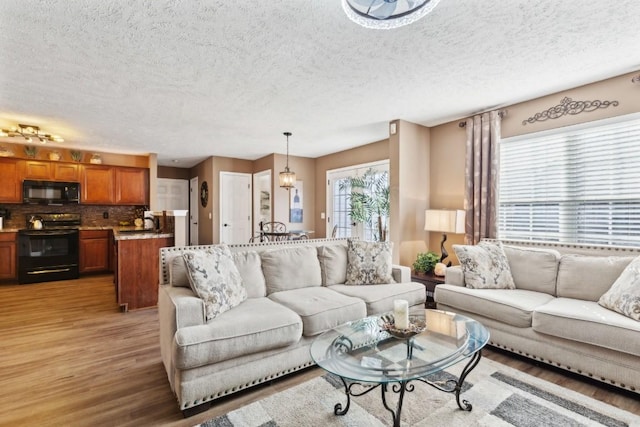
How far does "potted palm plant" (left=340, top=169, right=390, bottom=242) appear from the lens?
5.05 meters

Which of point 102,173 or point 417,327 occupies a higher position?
point 102,173

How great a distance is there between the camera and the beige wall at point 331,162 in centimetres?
557

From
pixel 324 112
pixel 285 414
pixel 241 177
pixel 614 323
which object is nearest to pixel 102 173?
pixel 241 177

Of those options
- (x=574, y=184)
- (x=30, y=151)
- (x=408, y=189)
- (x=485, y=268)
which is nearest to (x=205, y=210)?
(x=30, y=151)

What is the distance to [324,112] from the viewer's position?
13.2 ft

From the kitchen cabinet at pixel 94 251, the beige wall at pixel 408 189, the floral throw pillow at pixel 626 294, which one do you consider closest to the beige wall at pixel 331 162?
the beige wall at pixel 408 189

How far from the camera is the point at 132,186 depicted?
6.57m

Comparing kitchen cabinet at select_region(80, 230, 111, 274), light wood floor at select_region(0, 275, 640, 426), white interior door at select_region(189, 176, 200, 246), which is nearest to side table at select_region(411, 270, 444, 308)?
light wood floor at select_region(0, 275, 640, 426)

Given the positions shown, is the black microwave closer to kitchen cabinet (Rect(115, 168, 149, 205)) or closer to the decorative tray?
kitchen cabinet (Rect(115, 168, 149, 205))

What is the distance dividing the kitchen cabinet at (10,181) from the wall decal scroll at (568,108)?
317 inches

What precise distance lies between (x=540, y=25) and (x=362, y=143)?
3.64 m

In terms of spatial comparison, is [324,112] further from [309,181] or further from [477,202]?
[309,181]

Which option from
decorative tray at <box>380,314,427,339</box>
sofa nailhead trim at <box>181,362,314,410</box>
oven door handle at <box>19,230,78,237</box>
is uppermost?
oven door handle at <box>19,230,78,237</box>

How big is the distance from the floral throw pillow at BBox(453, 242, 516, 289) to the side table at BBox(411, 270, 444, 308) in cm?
48
